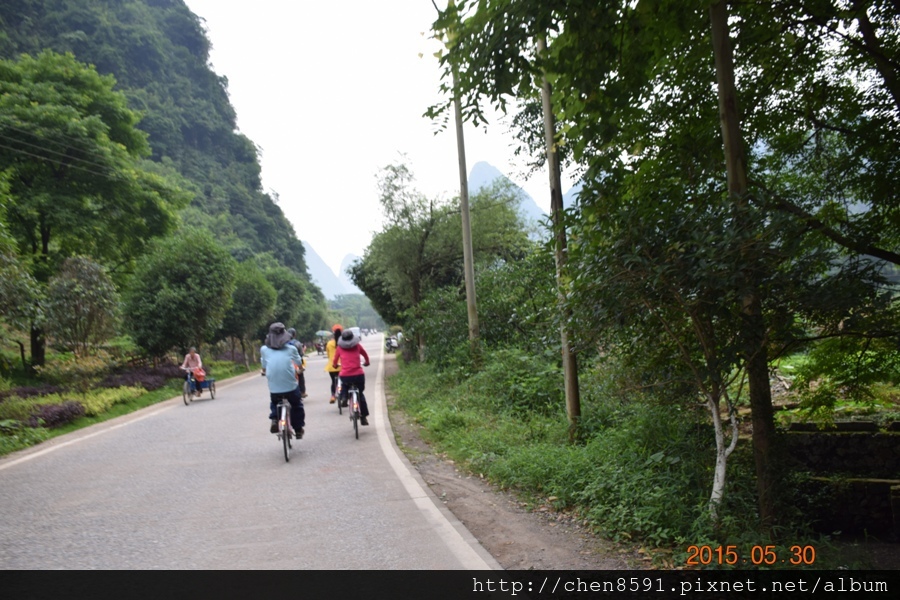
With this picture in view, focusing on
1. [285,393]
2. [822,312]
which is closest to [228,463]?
[285,393]

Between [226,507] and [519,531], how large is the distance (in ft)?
10.2

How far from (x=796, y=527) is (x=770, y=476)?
52cm

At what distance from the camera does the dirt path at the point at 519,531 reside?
475 centimetres

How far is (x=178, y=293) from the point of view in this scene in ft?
88.3

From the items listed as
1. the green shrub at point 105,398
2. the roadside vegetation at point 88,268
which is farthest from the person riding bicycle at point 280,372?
the green shrub at point 105,398

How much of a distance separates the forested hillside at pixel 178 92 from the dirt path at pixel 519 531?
67.6 m

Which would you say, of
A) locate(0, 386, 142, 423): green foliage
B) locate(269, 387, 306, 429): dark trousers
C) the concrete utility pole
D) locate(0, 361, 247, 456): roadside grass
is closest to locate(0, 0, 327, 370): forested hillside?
locate(0, 386, 142, 423): green foliage

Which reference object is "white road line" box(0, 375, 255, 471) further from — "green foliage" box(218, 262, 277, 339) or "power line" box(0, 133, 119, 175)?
"green foliage" box(218, 262, 277, 339)

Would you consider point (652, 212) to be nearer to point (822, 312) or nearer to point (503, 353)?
point (822, 312)

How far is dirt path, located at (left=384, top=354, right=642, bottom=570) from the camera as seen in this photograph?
4.75 m

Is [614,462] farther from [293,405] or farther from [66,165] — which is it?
[66,165]

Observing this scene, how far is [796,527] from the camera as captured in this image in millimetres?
4938

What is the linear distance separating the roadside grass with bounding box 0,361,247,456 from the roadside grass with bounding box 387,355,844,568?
26.3ft

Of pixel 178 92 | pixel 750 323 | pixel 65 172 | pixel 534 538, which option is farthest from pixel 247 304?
pixel 178 92
